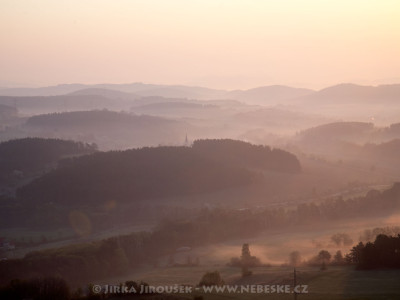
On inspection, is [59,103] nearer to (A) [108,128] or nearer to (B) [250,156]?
(A) [108,128]

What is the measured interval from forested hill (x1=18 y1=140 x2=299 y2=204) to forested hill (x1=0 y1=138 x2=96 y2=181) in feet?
15.5

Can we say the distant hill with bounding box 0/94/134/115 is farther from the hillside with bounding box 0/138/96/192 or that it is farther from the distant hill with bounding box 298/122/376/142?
the hillside with bounding box 0/138/96/192

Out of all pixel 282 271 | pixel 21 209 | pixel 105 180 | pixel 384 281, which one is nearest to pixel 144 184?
pixel 105 180

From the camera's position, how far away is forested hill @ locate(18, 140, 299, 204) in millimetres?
52906

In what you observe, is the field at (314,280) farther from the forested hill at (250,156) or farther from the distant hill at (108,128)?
the distant hill at (108,128)

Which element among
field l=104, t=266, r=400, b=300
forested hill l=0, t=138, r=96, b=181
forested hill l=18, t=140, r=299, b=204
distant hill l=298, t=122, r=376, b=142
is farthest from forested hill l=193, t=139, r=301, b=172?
field l=104, t=266, r=400, b=300

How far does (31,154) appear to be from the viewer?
219 feet

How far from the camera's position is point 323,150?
92.2 meters

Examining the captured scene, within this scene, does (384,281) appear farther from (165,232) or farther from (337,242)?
(165,232)

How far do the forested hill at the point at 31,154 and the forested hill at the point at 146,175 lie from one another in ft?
15.5

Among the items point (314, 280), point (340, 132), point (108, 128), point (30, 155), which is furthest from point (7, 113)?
point (314, 280)

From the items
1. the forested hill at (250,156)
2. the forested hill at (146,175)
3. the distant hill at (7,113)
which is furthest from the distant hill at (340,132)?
the distant hill at (7,113)

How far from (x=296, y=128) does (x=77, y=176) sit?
86.1m

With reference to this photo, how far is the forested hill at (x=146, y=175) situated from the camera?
52.9 metres
